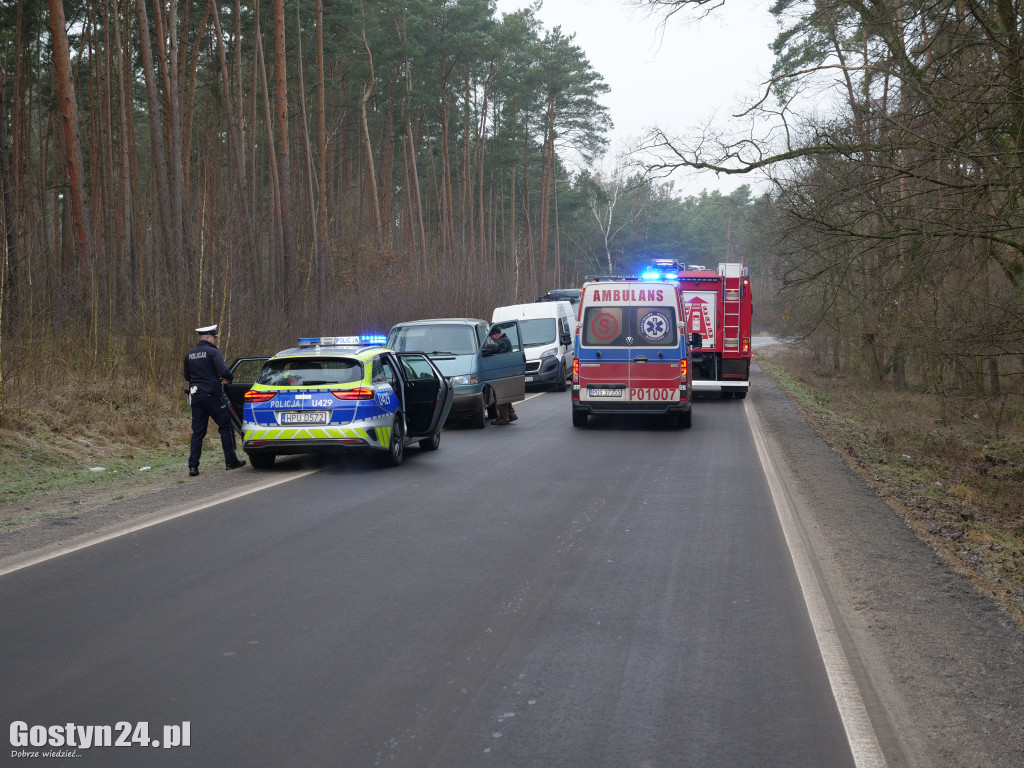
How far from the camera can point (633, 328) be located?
708 inches

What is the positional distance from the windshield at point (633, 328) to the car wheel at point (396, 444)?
219 inches

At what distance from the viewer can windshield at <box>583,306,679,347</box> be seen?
1788 cm

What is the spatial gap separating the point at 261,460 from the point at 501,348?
21.4 ft

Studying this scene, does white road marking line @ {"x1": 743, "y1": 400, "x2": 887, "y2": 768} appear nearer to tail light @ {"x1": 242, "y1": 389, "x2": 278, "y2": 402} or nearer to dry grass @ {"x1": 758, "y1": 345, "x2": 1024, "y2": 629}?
dry grass @ {"x1": 758, "y1": 345, "x2": 1024, "y2": 629}

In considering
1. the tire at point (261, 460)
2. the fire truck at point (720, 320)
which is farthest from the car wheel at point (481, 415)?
the fire truck at point (720, 320)

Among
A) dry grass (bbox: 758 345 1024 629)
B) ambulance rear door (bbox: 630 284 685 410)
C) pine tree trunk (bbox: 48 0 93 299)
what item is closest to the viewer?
dry grass (bbox: 758 345 1024 629)

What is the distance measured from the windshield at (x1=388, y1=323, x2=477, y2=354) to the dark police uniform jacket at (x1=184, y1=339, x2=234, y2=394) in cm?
639

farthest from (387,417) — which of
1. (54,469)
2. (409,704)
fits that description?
(409,704)

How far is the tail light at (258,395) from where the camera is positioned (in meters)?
12.4

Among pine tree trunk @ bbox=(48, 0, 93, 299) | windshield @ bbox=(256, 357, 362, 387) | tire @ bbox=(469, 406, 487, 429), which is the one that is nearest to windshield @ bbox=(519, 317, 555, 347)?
tire @ bbox=(469, 406, 487, 429)

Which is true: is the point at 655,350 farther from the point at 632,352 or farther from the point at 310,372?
the point at 310,372

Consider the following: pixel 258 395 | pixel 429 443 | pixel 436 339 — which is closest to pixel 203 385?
pixel 258 395

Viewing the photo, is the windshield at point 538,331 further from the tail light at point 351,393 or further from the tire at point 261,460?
the tail light at point 351,393

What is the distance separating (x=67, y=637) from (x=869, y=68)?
44.3 feet
